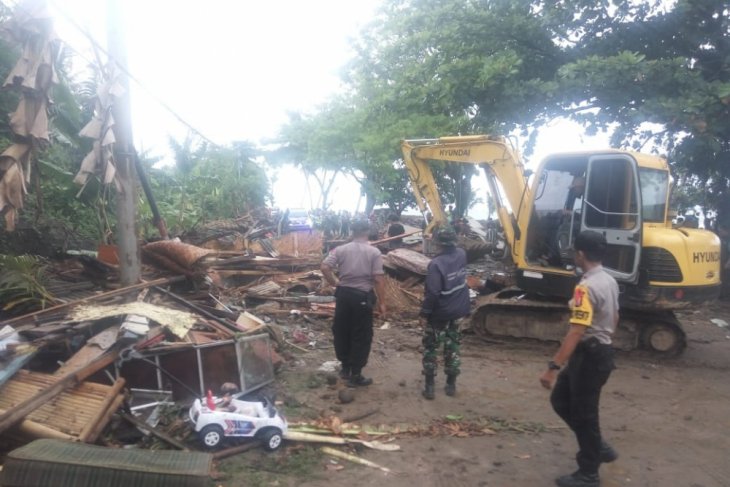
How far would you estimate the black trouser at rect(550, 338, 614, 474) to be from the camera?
3658 mm

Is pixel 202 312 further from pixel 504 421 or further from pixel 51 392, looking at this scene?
pixel 504 421

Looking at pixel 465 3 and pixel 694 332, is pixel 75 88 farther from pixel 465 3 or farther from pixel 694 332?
pixel 694 332

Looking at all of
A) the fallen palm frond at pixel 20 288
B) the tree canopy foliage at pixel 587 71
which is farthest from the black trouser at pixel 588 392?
the tree canopy foliage at pixel 587 71

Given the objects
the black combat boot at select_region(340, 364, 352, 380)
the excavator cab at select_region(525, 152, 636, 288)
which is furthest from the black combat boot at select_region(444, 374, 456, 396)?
the excavator cab at select_region(525, 152, 636, 288)

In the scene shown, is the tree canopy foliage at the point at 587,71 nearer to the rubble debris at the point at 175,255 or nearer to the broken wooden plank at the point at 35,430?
the rubble debris at the point at 175,255

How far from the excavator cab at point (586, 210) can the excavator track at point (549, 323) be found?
50 centimetres

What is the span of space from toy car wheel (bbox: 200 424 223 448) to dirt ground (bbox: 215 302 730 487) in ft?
0.53

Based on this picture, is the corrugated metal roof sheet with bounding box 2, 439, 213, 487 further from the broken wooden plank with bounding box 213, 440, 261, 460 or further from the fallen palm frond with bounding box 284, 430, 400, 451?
the fallen palm frond with bounding box 284, 430, 400, 451

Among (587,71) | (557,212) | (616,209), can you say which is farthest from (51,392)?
(587,71)

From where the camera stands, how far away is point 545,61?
12156mm

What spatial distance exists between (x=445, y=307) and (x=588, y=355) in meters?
2.00

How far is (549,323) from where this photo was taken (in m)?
8.00

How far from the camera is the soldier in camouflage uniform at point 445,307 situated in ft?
18.2

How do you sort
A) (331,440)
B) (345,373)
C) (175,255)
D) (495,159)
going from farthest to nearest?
(495,159)
(175,255)
(345,373)
(331,440)
